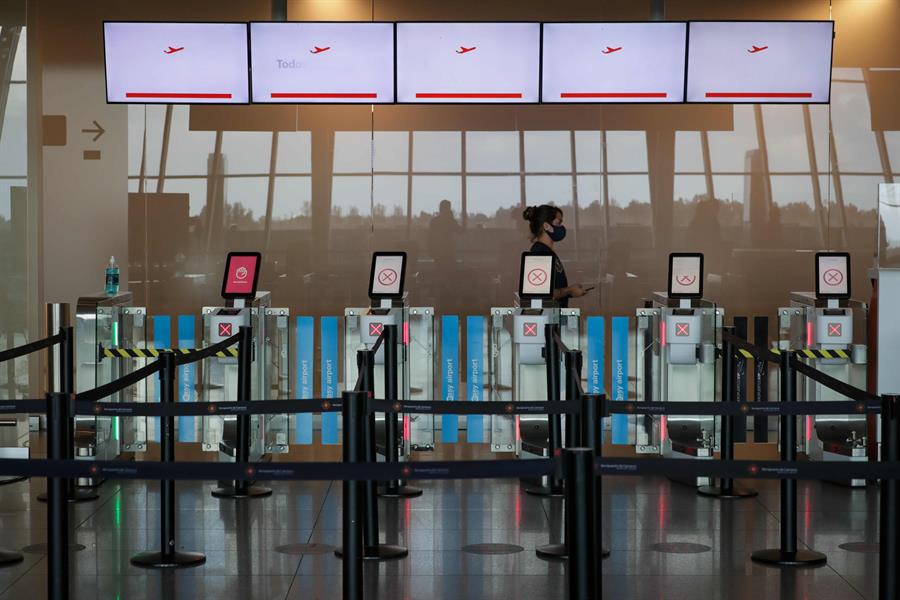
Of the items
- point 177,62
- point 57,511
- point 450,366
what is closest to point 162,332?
point 177,62

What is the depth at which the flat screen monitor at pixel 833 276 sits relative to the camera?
27.1 feet

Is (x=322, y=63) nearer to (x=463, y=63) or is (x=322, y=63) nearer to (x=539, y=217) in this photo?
(x=463, y=63)

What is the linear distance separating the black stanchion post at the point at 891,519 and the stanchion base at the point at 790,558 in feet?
4.85

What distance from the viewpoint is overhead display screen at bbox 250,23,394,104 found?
29.3 ft

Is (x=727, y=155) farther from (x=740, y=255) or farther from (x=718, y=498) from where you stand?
(x=718, y=498)

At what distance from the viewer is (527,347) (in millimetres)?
8133

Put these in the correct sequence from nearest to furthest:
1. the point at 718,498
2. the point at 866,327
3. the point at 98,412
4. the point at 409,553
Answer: the point at 98,412
the point at 409,553
the point at 718,498
the point at 866,327

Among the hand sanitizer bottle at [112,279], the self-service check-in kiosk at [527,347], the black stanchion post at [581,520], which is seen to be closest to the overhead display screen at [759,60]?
the self-service check-in kiosk at [527,347]

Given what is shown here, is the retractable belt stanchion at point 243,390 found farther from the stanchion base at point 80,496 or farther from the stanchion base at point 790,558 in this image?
the stanchion base at point 790,558

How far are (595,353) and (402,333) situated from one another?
139 centimetres

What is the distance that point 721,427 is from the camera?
25.5ft

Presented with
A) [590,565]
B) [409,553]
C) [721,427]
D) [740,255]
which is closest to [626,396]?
[721,427]

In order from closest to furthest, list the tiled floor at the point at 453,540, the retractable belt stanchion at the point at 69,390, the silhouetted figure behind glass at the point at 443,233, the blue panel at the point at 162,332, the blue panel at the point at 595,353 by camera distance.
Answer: the retractable belt stanchion at the point at 69,390, the tiled floor at the point at 453,540, the blue panel at the point at 595,353, the blue panel at the point at 162,332, the silhouetted figure behind glass at the point at 443,233

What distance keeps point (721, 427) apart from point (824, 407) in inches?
98.8
